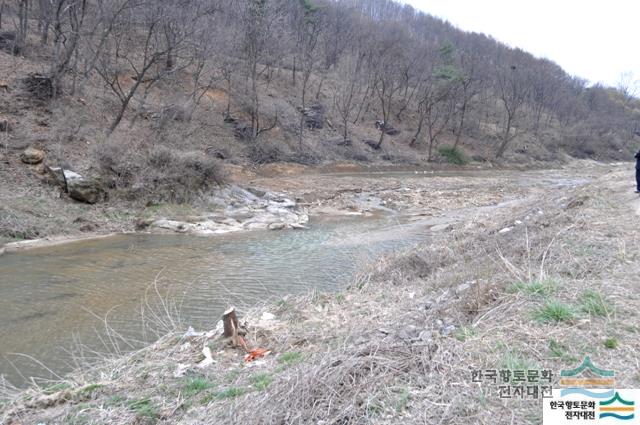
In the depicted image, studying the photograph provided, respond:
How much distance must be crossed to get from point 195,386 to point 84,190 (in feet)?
46.3

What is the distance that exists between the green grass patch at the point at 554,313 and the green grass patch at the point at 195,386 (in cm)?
298

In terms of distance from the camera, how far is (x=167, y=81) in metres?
34.6

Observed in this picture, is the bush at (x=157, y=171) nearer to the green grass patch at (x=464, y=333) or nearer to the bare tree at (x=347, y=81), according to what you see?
the green grass patch at (x=464, y=333)

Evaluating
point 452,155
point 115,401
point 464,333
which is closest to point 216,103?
point 452,155

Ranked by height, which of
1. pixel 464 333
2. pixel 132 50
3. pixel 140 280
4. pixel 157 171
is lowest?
pixel 140 280

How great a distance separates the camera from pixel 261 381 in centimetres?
391

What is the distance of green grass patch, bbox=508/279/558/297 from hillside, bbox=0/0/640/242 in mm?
13159

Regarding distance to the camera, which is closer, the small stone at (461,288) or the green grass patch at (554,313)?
the green grass patch at (554,313)

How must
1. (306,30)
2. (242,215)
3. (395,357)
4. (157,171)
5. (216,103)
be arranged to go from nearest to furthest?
(395,357)
(242,215)
(157,171)
(216,103)
(306,30)

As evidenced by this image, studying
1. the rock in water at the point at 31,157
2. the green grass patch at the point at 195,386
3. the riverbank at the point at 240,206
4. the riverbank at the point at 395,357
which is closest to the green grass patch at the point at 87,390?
the riverbank at the point at 395,357

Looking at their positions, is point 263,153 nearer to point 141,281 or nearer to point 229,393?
point 141,281

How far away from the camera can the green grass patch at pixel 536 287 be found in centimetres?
440

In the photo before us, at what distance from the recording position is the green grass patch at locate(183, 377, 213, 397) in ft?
12.8

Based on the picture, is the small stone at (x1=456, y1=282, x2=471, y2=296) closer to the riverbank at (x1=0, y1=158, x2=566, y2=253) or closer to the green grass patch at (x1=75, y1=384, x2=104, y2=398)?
the green grass patch at (x1=75, y1=384, x2=104, y2=398)
